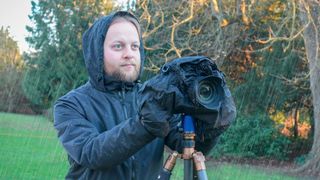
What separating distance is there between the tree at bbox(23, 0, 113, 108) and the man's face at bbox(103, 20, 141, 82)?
802 inches

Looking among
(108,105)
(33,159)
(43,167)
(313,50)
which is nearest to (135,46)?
(108,105)

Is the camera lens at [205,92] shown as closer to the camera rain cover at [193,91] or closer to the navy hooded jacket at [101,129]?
the camera rain cover at [193,91]

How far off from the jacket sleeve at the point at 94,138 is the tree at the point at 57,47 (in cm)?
2050

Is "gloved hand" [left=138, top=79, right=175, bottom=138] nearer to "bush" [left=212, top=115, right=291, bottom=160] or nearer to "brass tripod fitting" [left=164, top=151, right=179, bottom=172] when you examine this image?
"brass tripod fitting" [left=164, top=151, right=179, bottom=172]

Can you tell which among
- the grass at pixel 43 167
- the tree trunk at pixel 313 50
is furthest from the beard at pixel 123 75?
the tree trunk at pixel 313 50

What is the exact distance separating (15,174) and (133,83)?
34.0ft

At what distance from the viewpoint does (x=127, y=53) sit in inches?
85.3

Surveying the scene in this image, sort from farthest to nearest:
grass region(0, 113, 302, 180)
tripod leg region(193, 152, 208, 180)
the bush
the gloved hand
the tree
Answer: the tree < the bush < grass region(0, 113, 302, 180) < tripod leg region(193, 152, 208, 180) < the gloved hand

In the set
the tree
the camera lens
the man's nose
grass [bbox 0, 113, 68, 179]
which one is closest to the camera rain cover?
the camera lens

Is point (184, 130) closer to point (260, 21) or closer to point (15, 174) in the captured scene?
point (15, 174)

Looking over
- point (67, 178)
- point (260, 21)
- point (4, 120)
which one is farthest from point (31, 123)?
point (67, 178)

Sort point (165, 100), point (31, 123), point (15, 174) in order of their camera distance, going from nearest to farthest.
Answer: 1. point (165, 100)
2. point (15, 174)
3. point (31, 123)

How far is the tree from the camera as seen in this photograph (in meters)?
24.3

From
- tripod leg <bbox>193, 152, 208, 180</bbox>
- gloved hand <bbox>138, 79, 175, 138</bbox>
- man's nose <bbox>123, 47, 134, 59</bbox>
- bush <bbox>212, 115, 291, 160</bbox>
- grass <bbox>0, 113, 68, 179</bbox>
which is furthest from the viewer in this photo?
bush <bbox>212, 115, 291, 160</bbox>
